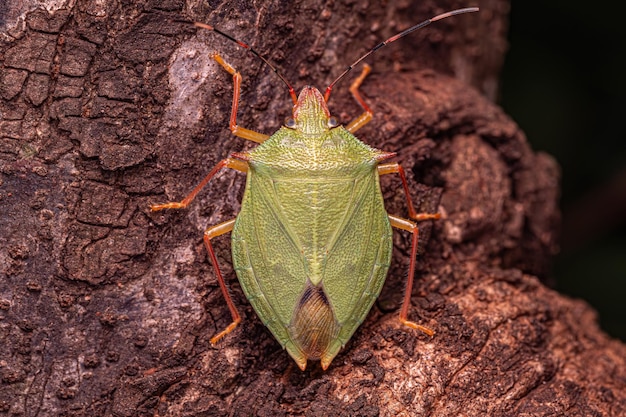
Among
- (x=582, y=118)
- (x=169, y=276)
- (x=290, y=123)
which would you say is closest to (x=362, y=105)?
(x=290, y=123)

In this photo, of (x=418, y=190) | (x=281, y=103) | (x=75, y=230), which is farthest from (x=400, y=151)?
(x=75, y=230)

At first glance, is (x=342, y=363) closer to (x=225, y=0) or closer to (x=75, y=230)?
(x=75, y=230)

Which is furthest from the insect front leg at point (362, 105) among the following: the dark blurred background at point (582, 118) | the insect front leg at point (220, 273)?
the dark blurred background at point (582, 118)

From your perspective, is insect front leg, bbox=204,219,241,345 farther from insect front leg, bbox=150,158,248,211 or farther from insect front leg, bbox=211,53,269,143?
insect front leg, bbox=211,53,269,143

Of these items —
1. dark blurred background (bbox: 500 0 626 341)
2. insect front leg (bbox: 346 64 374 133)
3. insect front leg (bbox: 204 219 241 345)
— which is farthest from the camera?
dark blurred background (bbox: 500 0 626 341)

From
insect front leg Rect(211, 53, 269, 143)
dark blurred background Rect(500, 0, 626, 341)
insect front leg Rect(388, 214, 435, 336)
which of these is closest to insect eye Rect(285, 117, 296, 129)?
insect front leg Rect(211, 53, 269, 143)
